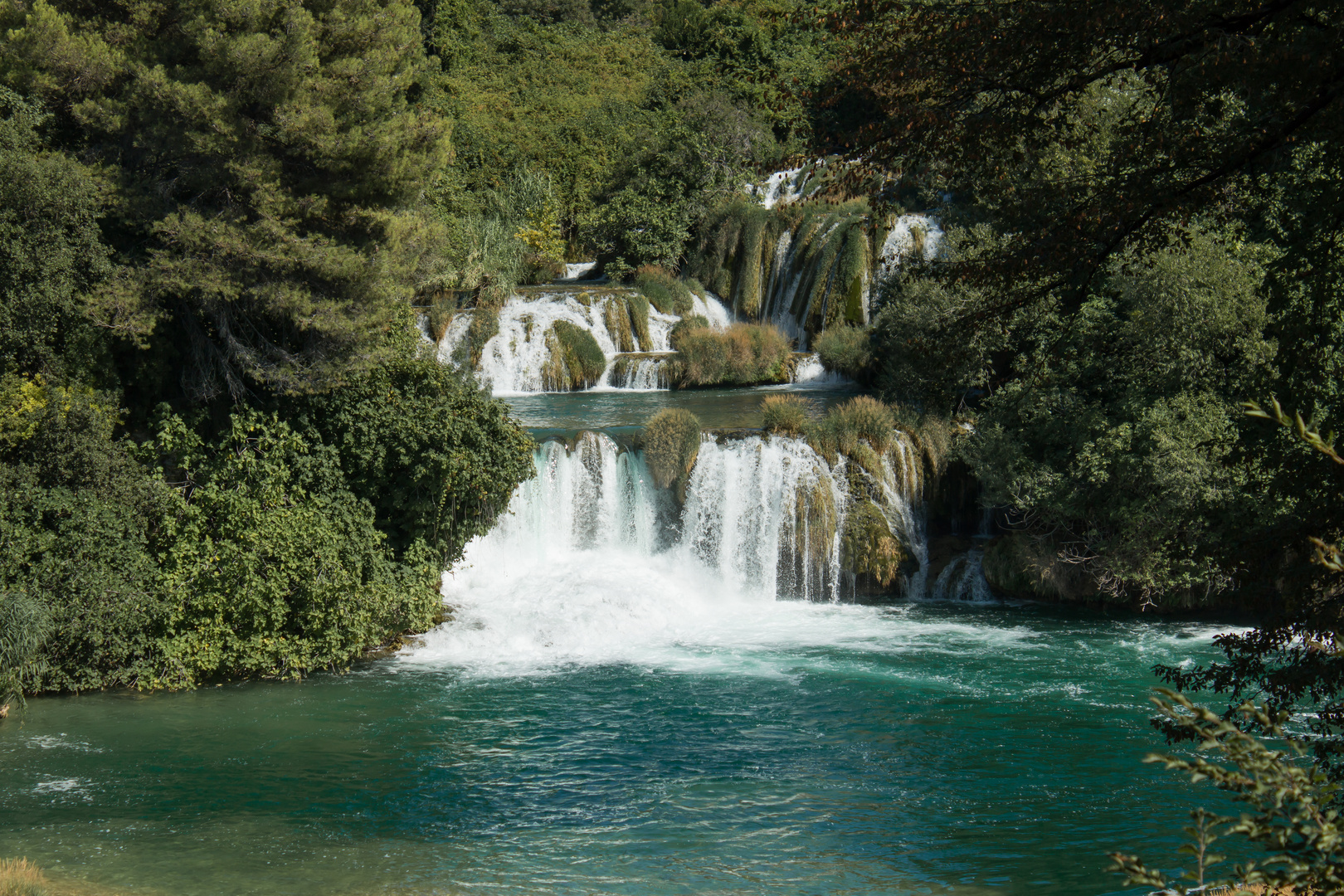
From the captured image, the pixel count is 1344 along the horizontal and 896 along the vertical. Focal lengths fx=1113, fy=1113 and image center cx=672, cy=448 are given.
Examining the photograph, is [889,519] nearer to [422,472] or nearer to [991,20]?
[422,472]

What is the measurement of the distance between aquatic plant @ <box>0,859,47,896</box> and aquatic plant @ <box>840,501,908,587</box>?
41.0 ft

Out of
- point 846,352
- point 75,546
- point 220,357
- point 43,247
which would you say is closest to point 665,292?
point 846,352

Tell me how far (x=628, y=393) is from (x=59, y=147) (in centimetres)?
1317

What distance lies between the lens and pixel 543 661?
14984mm

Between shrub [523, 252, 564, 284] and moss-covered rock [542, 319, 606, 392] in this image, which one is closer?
moss-covered rock [542, 319, 606, 392]

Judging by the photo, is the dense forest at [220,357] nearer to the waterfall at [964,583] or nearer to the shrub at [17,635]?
the shrub at [17,635]

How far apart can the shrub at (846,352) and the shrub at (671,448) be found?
7515 mm

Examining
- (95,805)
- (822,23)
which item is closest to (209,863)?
(95,805)

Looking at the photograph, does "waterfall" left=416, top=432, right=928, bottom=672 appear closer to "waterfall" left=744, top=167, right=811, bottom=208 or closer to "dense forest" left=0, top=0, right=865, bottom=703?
"dense forest" left=0, top=0, right=865, bottom=703

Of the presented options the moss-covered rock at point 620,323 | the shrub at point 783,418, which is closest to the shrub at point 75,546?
the shrub at point 783,418

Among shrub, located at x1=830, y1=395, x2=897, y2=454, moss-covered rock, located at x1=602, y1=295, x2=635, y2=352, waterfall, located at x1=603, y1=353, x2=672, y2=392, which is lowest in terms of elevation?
shrub, located at x1=830, y1=395, x2=897, y2=454

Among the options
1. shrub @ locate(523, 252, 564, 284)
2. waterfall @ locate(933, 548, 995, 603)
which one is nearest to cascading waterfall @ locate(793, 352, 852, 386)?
waterfall @ locate(933, 548, 995, 603)

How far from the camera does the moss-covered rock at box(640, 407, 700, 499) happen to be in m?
18.6

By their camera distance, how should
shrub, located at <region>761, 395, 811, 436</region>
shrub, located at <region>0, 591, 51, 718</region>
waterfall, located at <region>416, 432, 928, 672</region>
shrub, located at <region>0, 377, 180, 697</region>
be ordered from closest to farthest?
shrub, located at <region>0, 591, 51, 718</region>
shrub, located at <region>0, 377, 180, 697</region>
waterfall, located at <region>416, 432, 928, 672</region>
shrub, located at <region>761, 395, 811, 436</region>
